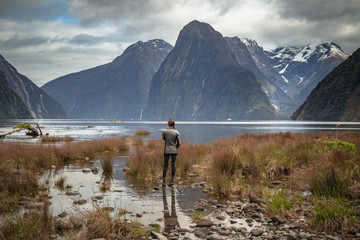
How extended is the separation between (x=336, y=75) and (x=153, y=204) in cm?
18733

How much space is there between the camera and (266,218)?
305 inches

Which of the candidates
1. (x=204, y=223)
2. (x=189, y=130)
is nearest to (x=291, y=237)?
(x=204, y=223)

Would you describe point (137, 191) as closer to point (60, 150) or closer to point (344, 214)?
point (344, 214)

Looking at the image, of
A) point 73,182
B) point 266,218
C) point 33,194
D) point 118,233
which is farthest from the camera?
point 73,182

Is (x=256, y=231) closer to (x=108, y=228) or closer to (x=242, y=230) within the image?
(x=242, y=230)

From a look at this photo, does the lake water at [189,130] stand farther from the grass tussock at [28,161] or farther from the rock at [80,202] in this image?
the grass tussock at [28,161]

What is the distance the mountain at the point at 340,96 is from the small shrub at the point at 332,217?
15805 centimetres

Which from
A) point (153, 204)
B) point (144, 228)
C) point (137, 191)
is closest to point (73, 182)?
point (137, 191)

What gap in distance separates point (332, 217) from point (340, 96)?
17169 centimetres

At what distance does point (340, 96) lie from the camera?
15512cm

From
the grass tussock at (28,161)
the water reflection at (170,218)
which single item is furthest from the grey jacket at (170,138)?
the grass tussock at (28,161)

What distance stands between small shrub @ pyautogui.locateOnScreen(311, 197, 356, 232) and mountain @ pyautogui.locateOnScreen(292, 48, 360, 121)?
15805 centimetres

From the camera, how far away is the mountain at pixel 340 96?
147275 millimetres

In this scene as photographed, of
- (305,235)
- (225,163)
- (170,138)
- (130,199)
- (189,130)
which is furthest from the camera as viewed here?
(189,130)
